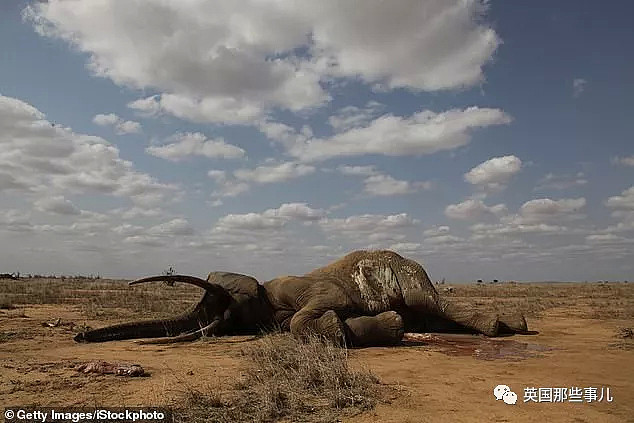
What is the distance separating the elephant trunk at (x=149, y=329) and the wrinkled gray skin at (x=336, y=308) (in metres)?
0.02

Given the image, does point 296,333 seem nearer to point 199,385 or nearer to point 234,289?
point 234,289

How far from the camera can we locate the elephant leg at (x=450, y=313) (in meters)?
11.6

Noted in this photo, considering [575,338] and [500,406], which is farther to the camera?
[575,338]

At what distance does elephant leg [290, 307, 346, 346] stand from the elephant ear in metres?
1.70

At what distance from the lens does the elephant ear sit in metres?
11.4

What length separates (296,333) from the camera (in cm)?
988

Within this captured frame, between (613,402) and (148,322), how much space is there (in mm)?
8232

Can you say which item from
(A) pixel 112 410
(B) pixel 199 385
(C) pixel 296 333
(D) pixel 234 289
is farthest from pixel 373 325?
(A) pixel 112 410

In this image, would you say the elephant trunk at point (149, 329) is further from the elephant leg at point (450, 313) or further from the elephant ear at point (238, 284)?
the elephant leg at point (450, 313)
